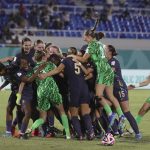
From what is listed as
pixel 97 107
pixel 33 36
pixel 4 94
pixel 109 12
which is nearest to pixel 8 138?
pixel 97 107

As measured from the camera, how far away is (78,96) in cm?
1376

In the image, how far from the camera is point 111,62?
14.8 m

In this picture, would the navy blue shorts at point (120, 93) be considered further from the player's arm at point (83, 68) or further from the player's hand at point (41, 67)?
the player's hand at point (41, 67)

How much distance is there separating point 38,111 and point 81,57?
151 cm

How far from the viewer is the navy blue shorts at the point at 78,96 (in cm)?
1375

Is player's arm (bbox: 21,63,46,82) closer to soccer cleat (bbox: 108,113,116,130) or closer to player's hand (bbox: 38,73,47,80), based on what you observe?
player's hand (bbox: 38,73,47,80)

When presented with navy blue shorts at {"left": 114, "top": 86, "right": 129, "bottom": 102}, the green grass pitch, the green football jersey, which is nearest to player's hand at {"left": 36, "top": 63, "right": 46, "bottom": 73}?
the green football jersey

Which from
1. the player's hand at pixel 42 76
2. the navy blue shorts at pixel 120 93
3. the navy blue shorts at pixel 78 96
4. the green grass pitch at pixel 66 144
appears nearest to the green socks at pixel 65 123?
the green grass pitch at pixel 66 144

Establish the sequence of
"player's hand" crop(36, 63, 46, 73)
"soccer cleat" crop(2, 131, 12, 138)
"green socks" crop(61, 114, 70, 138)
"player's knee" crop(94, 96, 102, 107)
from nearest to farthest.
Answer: "player's hand" crop(36, 63, 46, 73) < "player's knee" crop(94, 96, 102, 107) < "green socks" crop(61, 114, 70, 138) < "soccer cleat" crop(2, 131, 12, 138)

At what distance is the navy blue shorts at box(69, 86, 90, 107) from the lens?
1375cm

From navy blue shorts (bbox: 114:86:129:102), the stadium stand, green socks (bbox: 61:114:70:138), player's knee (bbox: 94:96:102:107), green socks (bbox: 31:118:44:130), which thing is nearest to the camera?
green socks (bbox: 31:118:44:130)

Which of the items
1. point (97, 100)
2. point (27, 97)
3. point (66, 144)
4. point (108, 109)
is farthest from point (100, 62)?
point (66, 144)

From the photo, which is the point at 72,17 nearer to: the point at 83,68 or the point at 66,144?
the point at 83,68

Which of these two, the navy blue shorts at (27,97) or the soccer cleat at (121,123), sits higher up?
the navy blue shorts at (27,97)
